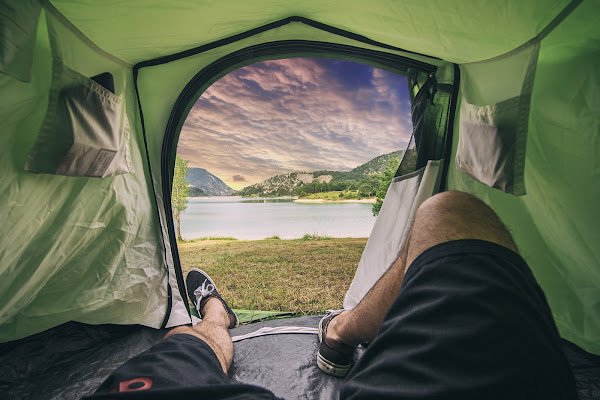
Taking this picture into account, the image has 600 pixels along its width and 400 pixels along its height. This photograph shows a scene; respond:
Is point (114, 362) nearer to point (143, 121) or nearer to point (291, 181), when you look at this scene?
point (143, 121)

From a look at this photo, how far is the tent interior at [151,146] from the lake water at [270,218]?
15.4 m

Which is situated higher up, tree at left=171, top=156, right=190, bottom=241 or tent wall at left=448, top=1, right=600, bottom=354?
tent wall at left=448, top=1, right=600, bottom=354

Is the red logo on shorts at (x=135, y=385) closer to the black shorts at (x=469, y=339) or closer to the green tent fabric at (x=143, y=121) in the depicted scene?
the black shorts at (x=469, y=339)

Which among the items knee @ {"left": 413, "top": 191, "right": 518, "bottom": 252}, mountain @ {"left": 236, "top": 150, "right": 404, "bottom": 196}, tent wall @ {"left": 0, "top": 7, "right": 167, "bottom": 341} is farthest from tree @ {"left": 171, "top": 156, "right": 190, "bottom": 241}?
Result: mountain @ {"left": 236, "top": 150, "right": 404, "bottom": 196}

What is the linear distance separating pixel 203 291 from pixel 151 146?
85 cm

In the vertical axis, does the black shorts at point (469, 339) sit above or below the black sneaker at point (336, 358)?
above

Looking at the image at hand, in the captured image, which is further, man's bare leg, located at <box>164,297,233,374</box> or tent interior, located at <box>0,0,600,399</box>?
man's bare leg, located at <box>164,297,233,374</box>

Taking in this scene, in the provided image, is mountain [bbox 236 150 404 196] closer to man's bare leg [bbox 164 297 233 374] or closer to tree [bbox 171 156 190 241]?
tree [bbox 171 156 190 241]

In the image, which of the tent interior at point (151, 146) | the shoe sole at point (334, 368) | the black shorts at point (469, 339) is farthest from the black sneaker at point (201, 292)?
the black shorts at point (469, 339)

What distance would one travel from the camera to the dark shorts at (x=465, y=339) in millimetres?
303

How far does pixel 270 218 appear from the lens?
26.5m

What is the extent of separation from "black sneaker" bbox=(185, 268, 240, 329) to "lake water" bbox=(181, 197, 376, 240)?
15.0 meters

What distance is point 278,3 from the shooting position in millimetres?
911

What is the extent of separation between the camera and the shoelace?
4.64 ft
